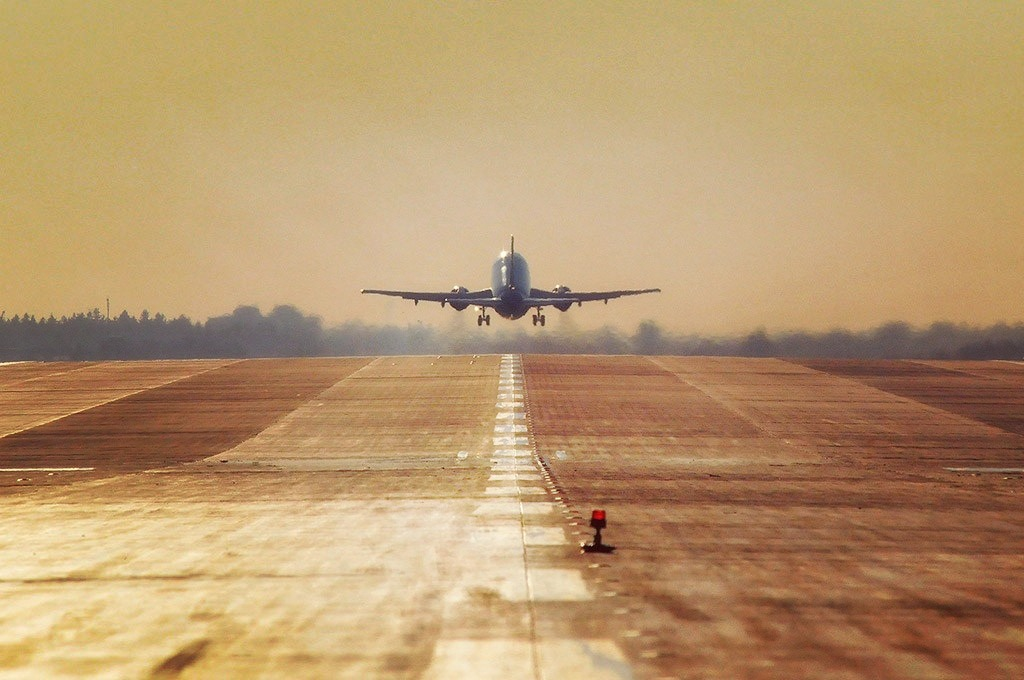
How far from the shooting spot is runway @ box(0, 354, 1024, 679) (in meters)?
15.4

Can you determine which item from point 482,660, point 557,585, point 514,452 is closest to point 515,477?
point 514,452

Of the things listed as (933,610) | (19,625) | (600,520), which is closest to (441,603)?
(600,520)

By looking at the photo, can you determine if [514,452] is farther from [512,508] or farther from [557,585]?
[557,585]

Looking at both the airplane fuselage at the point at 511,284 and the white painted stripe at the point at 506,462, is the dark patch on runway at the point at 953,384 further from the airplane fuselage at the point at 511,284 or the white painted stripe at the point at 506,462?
the white painted stripe at the point at 506,462

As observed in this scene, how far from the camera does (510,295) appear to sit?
80438 mm

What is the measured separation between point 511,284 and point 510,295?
1086mm

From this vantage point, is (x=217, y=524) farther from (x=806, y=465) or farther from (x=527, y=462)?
(x=806, y=465)

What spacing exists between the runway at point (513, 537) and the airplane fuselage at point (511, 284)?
22325 millimetres

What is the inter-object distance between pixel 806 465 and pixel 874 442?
881cm

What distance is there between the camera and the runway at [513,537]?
15.4m

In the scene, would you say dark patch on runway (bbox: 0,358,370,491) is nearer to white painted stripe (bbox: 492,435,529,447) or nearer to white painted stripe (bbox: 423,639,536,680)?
white painted stripe (bbox: 492,435,529,447)

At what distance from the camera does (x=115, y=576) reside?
20641mm

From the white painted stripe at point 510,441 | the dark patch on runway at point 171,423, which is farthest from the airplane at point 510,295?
the white painted stripe at point 510,441

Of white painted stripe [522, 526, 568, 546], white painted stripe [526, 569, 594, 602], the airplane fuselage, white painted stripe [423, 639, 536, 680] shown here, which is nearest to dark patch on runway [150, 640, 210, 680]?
white painted stripe [423, 639, 536, 680]
